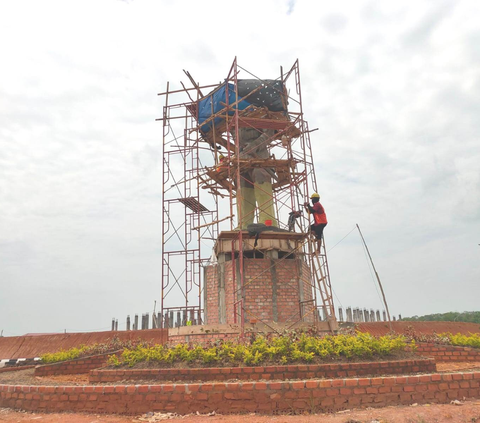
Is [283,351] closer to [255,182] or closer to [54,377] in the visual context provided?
[54,377]

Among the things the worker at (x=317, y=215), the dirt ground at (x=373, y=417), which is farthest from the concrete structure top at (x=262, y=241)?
the dirt ground at (x=373, y=417)

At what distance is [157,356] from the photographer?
7.92 meters

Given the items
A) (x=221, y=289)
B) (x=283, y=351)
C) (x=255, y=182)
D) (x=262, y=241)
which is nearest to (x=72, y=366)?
(x=221, y=289)

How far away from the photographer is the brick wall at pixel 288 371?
6719 millimetres

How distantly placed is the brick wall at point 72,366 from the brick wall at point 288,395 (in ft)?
Result: 16.6

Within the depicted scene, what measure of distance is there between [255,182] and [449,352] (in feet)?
27.0

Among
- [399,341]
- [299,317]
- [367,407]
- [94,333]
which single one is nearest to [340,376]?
[367,407]

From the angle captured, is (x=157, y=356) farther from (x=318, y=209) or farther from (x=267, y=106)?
(x=267, y=106)

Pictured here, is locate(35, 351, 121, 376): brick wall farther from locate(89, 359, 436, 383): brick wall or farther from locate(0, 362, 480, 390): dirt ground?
locate(89, 359, 436, 383): brick wall

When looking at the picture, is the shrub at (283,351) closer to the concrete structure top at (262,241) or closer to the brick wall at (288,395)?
the brick wall at (288,395)

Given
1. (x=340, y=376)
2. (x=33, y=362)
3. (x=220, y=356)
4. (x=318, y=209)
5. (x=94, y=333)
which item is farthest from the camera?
(x=94, y=333)

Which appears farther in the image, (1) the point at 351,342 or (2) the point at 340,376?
(1) the point at 351,342

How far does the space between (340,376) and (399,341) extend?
1969 mm

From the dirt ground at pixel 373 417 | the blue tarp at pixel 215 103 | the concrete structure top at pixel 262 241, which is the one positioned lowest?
the dirt ground at pixel 373 417
